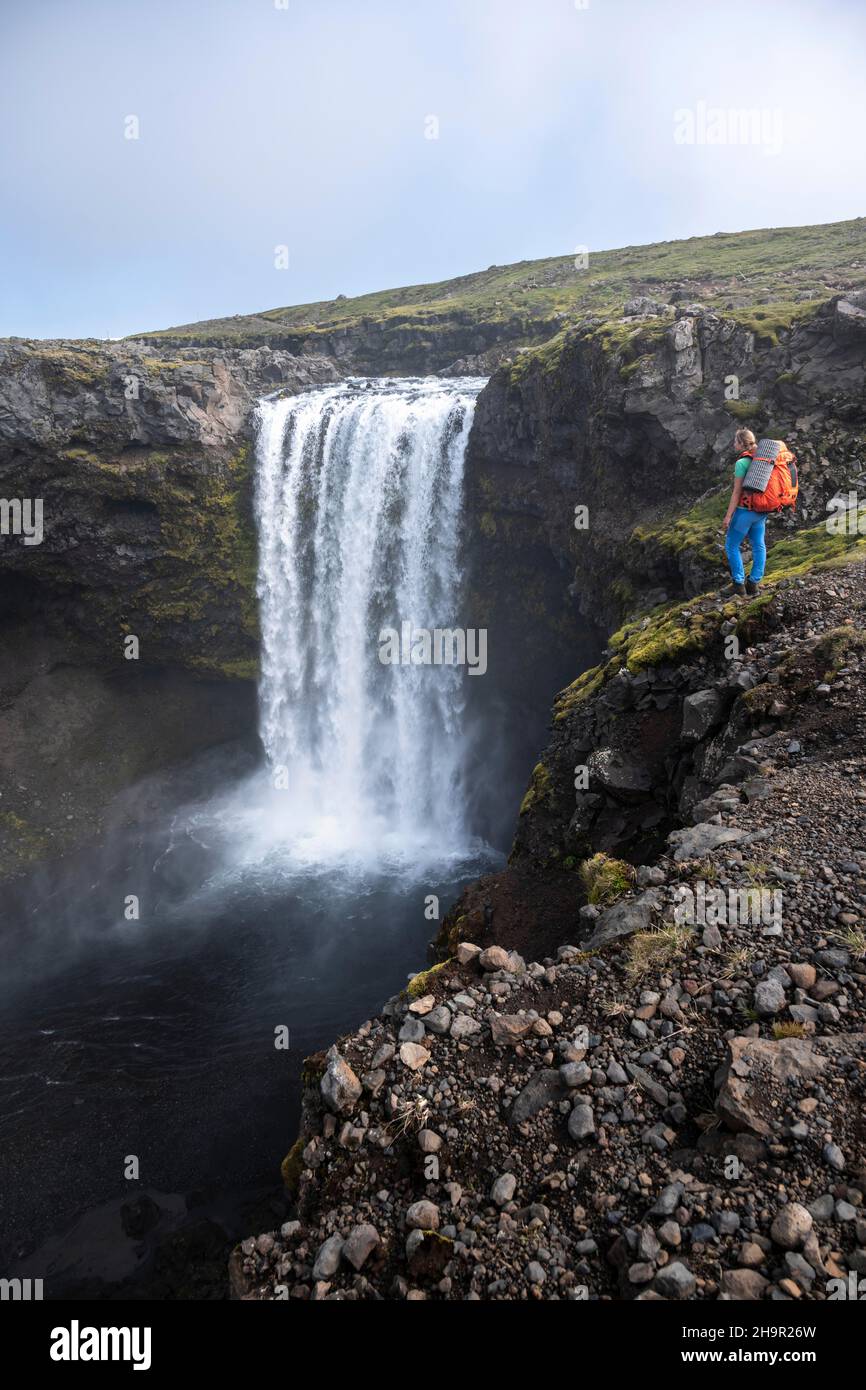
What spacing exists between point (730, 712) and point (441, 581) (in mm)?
23961

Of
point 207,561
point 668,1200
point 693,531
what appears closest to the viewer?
point 668,1200

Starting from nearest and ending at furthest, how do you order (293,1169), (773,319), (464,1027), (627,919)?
(464,1027) → (293,1169) → (627,919) → (773,319)

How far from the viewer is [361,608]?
3438 centimetres

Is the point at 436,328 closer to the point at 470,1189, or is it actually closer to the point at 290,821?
the point at 290,821

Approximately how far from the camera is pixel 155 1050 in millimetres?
20734

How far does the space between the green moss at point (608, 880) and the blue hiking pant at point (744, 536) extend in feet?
21.1

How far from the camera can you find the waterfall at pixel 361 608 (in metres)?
32.8

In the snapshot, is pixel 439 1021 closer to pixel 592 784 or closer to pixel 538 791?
pixel 592 784

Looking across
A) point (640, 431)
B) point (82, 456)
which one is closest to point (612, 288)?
point (640, 431)

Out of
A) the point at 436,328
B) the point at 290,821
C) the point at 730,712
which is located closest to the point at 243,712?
the point at 290,821

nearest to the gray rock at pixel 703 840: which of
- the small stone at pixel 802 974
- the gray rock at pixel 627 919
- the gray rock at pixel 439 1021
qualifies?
the gray rock at pixel 627 919

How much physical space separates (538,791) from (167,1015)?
16365mm

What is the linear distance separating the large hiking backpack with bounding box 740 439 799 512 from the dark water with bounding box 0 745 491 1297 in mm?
18431

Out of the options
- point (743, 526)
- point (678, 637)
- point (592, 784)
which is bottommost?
point (592, 784)
